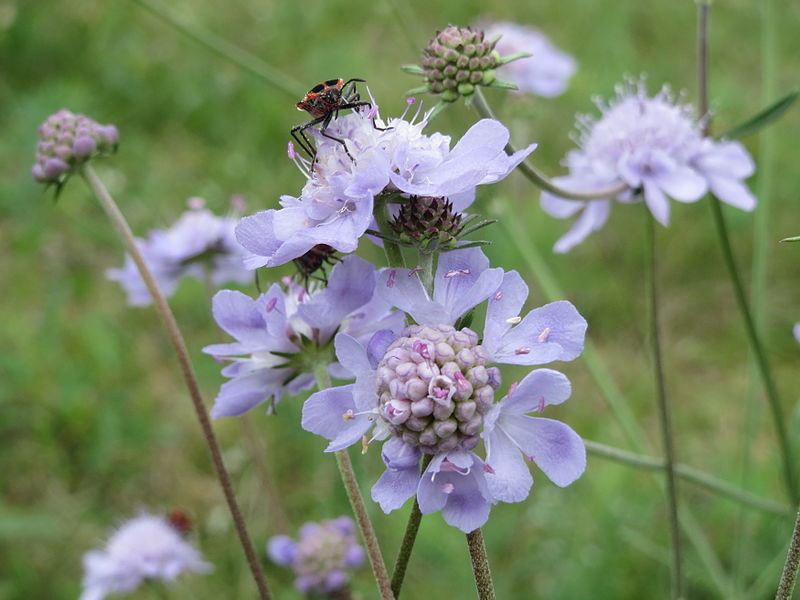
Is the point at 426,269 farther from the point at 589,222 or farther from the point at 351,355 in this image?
the point at 589,222

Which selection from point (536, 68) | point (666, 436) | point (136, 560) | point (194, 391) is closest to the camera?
point (194, 391)

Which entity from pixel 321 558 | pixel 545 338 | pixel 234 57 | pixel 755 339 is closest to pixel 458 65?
pixel 545 338

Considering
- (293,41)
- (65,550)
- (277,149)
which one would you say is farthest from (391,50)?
(65,550)

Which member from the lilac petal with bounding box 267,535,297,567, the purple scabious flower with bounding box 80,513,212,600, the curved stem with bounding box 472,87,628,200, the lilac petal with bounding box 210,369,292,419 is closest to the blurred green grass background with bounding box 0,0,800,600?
the purple scabious flower with bounding box 80,513,212,600

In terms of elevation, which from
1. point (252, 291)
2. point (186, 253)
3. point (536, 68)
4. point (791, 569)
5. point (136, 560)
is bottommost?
point (791, 569)

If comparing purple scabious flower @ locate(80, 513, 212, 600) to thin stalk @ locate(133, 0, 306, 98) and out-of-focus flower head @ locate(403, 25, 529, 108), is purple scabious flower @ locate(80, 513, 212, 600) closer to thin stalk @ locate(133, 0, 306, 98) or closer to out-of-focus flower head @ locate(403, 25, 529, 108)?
thin stalk @ locate(133, 0, 306, 98)

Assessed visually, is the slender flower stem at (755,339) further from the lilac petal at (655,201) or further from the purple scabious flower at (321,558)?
the purple scabious flower at (321,558)

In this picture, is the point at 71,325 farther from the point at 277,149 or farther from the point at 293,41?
the point at 293,41

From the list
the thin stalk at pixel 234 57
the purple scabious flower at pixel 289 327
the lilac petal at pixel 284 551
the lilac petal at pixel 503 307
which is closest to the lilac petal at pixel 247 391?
the purple scabious flower at pixel 289 327
